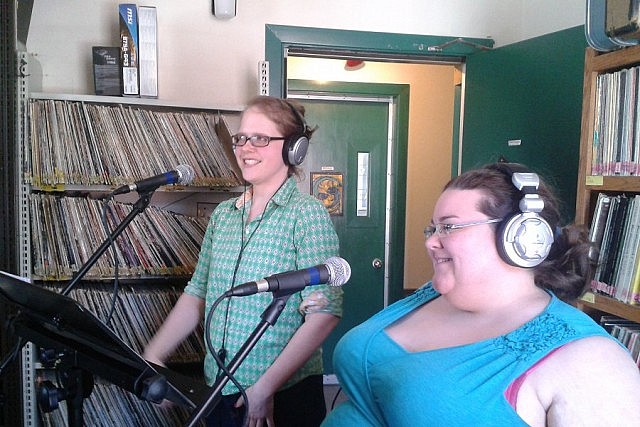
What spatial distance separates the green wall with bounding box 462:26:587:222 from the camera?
6.90 ft

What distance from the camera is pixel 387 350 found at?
44.3 inches

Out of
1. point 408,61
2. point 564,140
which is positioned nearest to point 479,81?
point 408,61

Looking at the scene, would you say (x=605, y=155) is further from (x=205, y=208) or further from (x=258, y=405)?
(x=205, y=208)

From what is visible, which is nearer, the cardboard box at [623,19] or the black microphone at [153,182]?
the cardboard box at [623,19]

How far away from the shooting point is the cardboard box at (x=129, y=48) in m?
2.13

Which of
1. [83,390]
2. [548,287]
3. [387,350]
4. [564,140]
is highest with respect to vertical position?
[564,140]

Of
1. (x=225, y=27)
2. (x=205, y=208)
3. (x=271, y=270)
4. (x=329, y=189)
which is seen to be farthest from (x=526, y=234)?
(x=329, y=189)

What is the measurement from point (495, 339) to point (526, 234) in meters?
0.20

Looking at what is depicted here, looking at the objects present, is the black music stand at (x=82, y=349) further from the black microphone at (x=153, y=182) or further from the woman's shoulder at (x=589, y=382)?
the woman's shoulder at (x=589, y=382)

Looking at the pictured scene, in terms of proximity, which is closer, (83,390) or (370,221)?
(83,390)

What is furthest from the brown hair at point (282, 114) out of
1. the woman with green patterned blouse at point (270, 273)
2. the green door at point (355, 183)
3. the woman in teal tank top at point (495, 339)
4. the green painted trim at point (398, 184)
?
the green painted trim at point (398, 184)

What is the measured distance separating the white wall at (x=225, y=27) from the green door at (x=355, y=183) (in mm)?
975

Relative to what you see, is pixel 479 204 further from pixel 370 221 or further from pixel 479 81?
pixel 370 221

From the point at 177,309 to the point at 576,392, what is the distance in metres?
1.17
